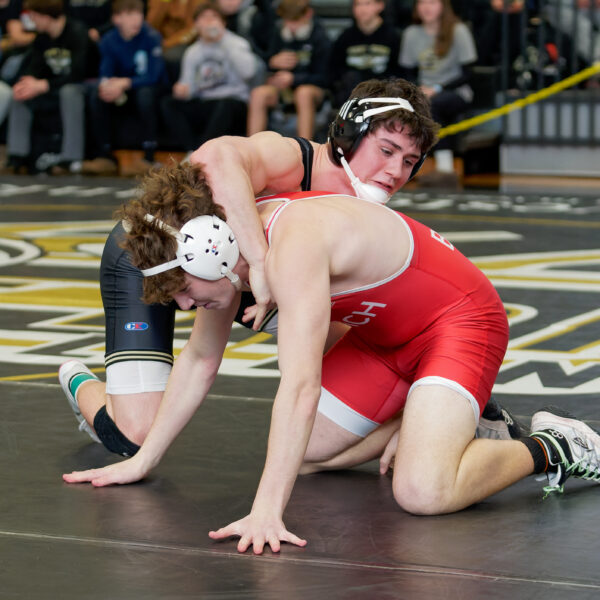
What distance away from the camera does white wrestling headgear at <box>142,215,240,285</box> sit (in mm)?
2850

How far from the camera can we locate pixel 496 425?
3559 millimetres

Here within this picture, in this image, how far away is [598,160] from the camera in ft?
34.8

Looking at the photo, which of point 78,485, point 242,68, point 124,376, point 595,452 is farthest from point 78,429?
point 242,68

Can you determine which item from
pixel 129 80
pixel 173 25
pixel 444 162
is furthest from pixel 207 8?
pixel 444 162

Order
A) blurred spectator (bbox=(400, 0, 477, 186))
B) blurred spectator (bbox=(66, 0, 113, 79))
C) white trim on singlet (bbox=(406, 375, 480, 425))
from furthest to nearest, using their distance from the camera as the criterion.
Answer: blurred spectator (bbox=(66, 0, 113, 79))
blurred spectator (bbox=(400, 0, 477, 186))
white trim on singlet (bbox=(406, 375, 480, 425))

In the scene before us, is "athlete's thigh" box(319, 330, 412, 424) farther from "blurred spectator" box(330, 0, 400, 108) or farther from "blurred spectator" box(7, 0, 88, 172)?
"blurred spectator" box(7, 0, 88, 172)

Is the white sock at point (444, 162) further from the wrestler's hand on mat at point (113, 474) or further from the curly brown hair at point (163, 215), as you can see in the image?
the curly brown hair at point (163, 215)

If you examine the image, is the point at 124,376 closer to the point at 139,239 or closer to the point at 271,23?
the point at 139,239

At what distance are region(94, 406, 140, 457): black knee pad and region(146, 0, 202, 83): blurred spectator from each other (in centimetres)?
813

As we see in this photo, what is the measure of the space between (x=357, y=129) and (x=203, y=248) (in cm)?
79

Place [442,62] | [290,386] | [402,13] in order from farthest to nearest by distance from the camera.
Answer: [402,13] < [442,62] < [290,386]

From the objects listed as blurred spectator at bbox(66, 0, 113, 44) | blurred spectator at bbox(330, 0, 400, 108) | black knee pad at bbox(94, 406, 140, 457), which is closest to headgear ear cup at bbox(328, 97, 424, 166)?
black knee pad at bbox(94, 406, 140, 457)

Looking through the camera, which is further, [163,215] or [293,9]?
[293,9]

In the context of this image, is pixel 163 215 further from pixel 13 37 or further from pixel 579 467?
pixel 13 37
